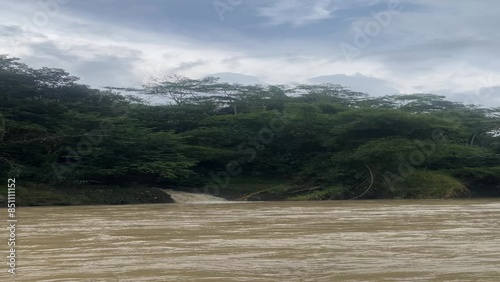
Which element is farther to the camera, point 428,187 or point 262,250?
point 428,187

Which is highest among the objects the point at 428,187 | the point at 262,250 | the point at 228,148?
the point at 228,148

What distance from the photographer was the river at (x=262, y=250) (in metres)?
8.10

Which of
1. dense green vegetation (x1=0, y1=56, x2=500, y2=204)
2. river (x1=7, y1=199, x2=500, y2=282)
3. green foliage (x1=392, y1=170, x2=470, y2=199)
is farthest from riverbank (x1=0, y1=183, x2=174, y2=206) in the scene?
green foliage (x1=392, y1=170, x2=470, y2=199)

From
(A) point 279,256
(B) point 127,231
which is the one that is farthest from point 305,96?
(A) point 279,256

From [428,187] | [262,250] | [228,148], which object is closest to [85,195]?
[228,148]

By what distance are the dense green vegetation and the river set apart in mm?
13583

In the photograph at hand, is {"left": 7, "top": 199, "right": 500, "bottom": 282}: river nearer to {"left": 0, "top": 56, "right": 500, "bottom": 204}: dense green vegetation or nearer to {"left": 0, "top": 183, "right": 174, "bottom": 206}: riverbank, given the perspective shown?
{"left": 0, "top": 183, "right": 174, "bottom": 206}: riverbank

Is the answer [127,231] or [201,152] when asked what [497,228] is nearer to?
[127,231]

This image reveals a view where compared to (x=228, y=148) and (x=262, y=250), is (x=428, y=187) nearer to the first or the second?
(x=228, y=148)

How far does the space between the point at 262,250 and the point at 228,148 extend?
25678 millimetres

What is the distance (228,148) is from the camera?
3588cm

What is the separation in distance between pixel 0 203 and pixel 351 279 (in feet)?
66.4

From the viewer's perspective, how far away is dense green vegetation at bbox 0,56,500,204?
2955 cm

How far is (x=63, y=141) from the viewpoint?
29.1 m
